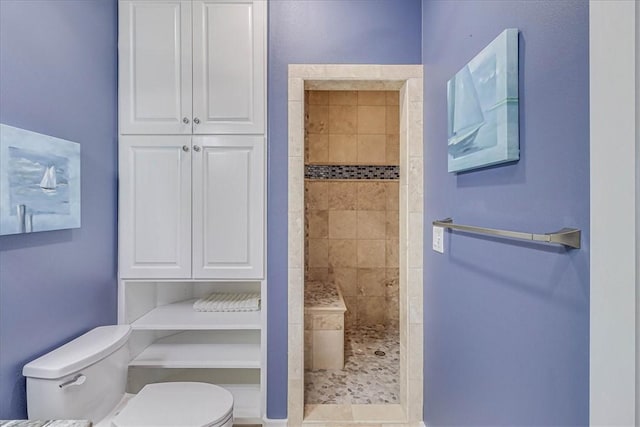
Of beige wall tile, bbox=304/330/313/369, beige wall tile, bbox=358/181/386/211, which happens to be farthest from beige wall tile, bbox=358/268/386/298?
beige wall tile, bbox=304/330/313/369

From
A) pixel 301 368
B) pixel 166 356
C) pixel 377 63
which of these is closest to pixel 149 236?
pixel 166 356

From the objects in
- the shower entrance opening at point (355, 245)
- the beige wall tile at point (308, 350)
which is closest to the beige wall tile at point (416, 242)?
the shower entrance opening at point (355, 245)

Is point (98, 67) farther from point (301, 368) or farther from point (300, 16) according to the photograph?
point (301, 368)

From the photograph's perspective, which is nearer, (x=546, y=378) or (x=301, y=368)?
(x=546, y=378)

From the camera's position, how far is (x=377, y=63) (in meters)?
1.81

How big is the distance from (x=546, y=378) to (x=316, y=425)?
55.7 inches

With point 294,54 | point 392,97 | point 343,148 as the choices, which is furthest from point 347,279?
point 294,54

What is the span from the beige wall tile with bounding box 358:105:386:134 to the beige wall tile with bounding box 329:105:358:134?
0.06 m

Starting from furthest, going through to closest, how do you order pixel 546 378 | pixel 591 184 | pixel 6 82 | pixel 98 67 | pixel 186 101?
pixel 186 101 < pixel 98 67 < pixel 6 82 < pixel 546 378 < pixel 591 184

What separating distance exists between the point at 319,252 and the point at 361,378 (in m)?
1.40

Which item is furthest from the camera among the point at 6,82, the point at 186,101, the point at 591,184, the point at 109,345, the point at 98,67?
the point at 186,101

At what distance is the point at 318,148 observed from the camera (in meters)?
3.45

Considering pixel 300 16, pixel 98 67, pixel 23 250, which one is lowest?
pixel 23 250

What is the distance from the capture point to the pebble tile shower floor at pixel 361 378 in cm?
210
